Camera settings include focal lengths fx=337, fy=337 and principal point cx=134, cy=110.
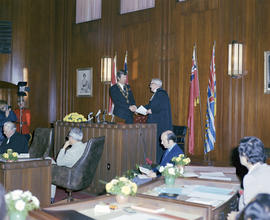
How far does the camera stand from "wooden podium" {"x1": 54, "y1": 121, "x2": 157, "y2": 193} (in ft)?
17.6

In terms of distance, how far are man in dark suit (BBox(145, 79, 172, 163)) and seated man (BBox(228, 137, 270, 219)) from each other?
3757 mm

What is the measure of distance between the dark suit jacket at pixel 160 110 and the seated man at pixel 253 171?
3.78 meters

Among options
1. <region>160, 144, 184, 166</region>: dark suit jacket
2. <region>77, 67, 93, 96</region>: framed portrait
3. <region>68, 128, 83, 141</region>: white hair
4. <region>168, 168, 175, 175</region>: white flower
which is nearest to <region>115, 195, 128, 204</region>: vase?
<region>168, 168, 175, 175</region>: white flower

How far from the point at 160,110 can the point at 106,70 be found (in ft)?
10.7

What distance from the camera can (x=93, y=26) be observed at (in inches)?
402

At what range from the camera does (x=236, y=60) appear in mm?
7023

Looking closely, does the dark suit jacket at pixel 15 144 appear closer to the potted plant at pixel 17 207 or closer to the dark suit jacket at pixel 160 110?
the dark suit jacket at pixel 160 110

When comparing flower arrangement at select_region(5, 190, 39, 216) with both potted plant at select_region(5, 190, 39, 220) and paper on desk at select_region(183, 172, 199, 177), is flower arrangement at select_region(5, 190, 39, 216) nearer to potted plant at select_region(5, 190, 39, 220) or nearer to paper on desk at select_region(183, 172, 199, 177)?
potted plant at select_region(5, 190, 39, 220)

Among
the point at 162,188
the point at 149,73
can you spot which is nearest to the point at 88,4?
the point at 149,73

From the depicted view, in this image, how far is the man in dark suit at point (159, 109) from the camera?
6309 millimetres

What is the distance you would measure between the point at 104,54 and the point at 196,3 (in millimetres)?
3150

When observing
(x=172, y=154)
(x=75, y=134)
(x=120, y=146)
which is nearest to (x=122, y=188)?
(x=172, y=154)

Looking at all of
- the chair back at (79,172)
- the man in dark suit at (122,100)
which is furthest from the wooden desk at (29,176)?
the man in dark suit at (122,100)

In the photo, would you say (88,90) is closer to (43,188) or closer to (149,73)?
(149,73)
